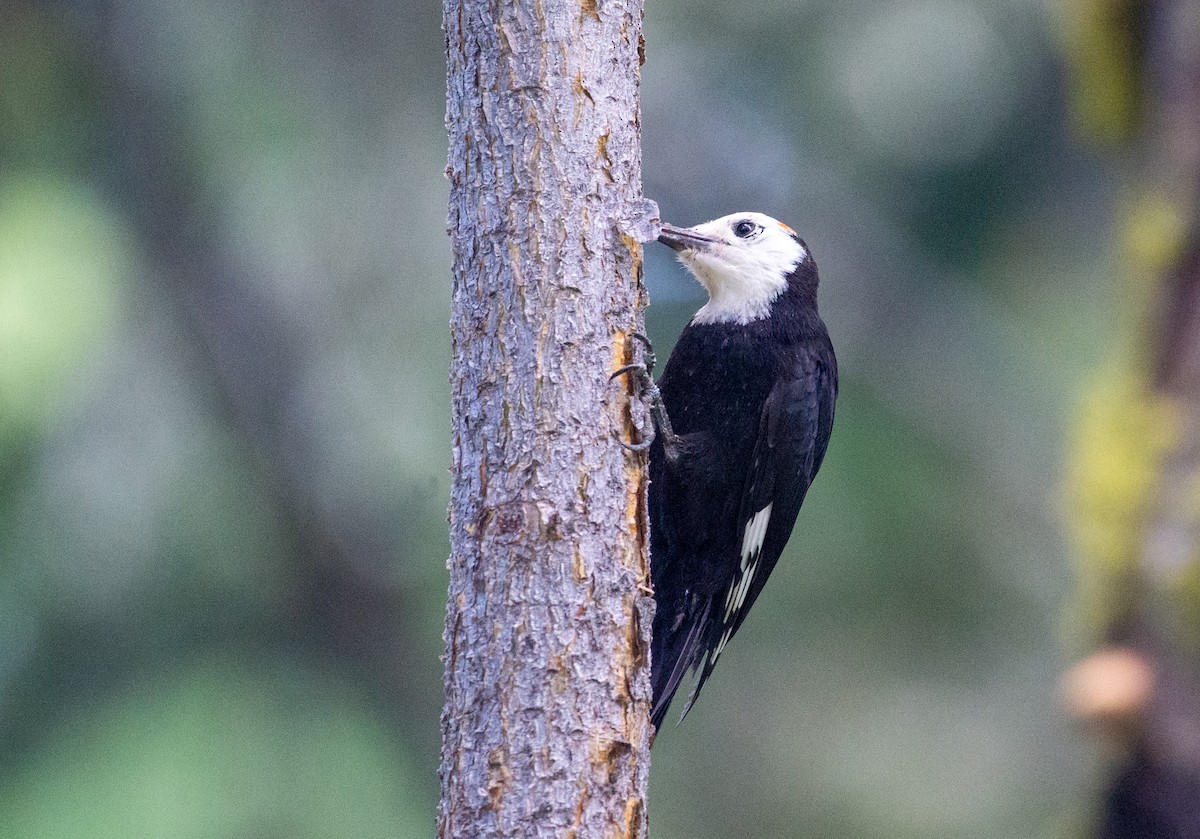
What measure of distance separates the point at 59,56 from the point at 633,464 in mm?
4171

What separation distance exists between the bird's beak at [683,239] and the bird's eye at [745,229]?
0.08 m

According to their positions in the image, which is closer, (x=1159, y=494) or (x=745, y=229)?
(x=1159, y=494)

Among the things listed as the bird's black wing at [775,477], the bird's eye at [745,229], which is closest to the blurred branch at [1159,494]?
the bird's black wing at [775,477]

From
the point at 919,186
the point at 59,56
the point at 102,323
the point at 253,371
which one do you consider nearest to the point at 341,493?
the point at 253,371

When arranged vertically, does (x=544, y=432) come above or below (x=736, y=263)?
below

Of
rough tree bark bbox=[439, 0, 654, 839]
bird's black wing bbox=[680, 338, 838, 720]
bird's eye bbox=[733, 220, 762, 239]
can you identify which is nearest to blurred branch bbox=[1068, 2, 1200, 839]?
bird's black wing bbox=[680, 338, 838, 720]

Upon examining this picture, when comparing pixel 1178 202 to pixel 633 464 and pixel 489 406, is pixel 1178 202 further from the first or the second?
pixel 489 406

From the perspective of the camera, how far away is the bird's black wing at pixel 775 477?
9.10 ft

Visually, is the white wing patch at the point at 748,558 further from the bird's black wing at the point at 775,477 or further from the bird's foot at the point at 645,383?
the bird's foot at the point at 645,383

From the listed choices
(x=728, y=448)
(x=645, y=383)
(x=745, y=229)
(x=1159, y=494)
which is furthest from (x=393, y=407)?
(x=1159, y=494)

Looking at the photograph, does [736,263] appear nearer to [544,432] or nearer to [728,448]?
[728,448]

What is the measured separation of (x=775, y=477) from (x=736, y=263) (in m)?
0.52

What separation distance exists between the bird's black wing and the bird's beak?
1.13 feet

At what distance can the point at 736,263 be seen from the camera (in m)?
2.96
